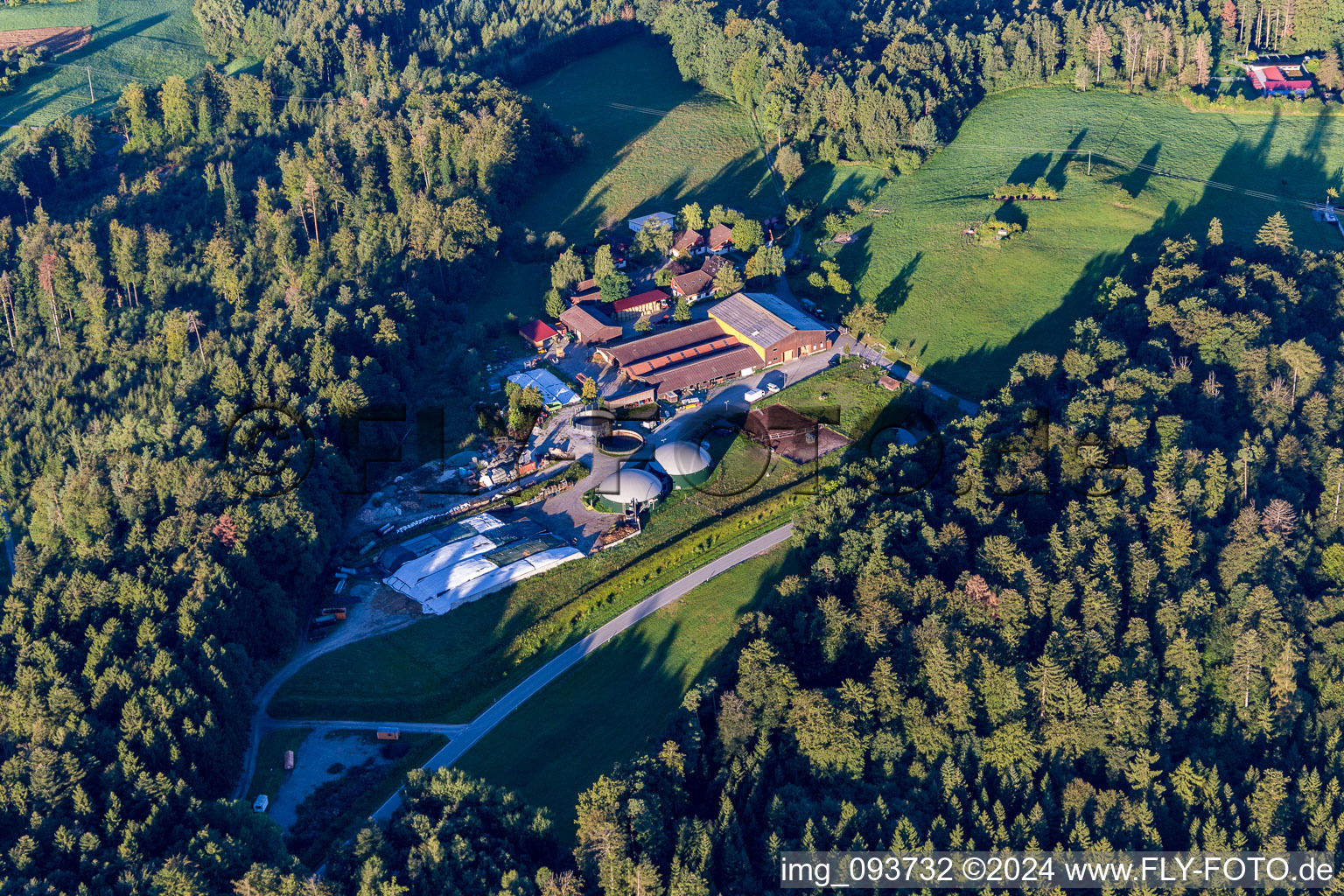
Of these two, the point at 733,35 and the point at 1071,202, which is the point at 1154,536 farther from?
the point at 733,35

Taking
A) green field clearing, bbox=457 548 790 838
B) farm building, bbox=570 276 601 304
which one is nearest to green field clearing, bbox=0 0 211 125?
farm building, bbox=570 276 601 304

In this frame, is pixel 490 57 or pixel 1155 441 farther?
pixel 490 57

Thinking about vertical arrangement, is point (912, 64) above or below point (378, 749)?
above

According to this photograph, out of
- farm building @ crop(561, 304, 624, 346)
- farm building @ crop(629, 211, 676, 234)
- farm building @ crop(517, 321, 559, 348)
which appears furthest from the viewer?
farm building @ crop(629, 211, 676, 234)

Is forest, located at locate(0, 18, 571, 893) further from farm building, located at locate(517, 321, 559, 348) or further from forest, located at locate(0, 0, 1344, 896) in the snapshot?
farm building, located at locate(517, 321, 559, 348)

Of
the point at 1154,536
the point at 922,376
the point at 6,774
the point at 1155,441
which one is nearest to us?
the point at 6,774

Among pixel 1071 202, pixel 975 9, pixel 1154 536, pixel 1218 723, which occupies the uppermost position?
pixel 975 9

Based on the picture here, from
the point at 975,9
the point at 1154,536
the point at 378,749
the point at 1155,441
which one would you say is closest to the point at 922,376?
the point at 1155,441
